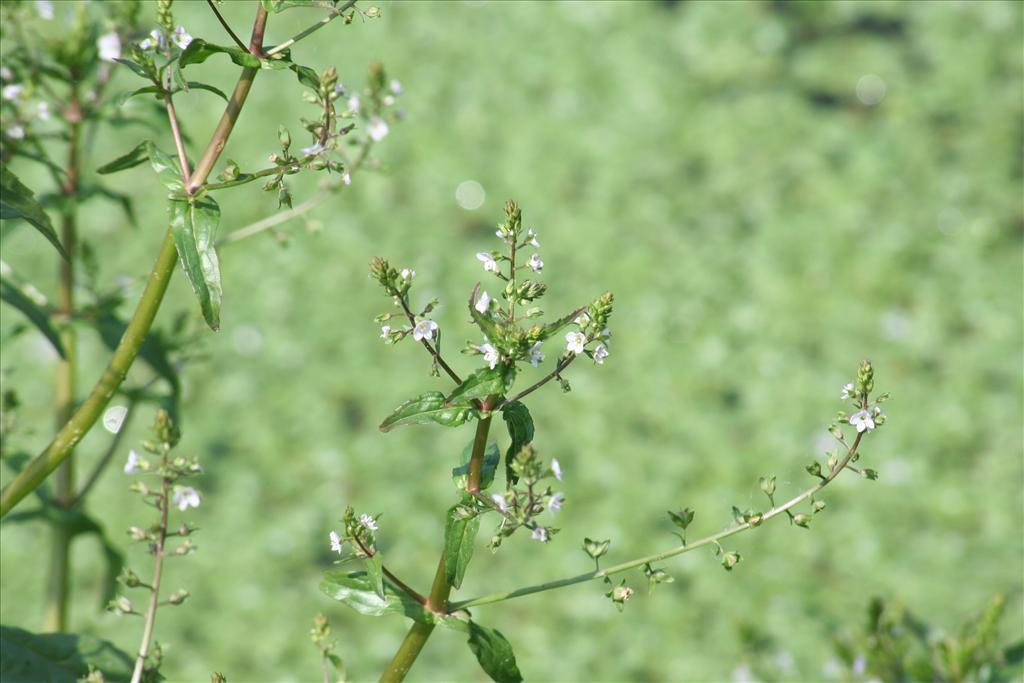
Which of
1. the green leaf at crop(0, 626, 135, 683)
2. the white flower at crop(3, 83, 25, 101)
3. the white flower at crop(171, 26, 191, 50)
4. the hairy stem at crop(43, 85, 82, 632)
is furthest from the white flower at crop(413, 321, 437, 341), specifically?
the hairy stem at crop(43, 85, 82, 632)

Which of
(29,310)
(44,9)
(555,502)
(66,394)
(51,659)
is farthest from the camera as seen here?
(66,394)

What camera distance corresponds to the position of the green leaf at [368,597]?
1.09m

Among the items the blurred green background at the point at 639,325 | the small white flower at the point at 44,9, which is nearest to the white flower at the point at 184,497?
the small white flower at the point at 44,9

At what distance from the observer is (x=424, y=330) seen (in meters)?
1.04

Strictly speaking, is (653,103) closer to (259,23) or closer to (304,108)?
(304,108)

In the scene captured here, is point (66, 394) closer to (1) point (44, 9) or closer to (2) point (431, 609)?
(1) point (44, 9)

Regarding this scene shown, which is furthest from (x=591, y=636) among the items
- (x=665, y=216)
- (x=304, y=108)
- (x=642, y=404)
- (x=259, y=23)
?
(x=259, y=23)

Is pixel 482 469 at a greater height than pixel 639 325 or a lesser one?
lesser

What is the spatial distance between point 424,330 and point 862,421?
40 cm

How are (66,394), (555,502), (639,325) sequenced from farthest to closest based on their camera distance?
(639,325), (66,394), (555,502)

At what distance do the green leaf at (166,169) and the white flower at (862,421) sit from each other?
62 cm

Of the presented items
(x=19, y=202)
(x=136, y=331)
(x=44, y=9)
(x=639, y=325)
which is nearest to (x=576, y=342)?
(x=136, y=331)

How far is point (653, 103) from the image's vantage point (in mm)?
4965

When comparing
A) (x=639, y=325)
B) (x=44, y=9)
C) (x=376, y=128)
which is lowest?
(x=376, y=128)
